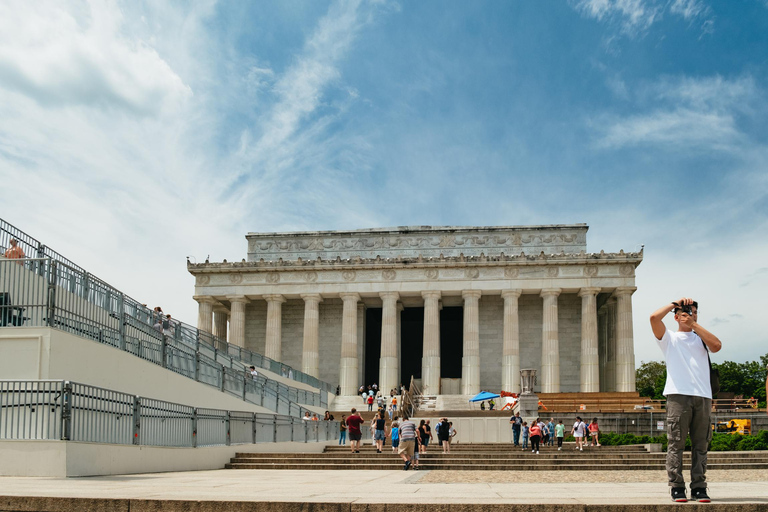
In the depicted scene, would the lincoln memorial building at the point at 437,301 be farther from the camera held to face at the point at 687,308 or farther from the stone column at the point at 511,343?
the camera held to face at the point at 687,308

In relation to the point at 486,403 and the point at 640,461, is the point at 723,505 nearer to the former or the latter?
the point at 640,461

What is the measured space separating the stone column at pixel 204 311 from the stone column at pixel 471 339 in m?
20.1

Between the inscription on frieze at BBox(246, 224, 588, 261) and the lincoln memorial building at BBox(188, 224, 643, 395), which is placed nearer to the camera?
the lincoln memorial building at BBox(188, 224, 643, 395)

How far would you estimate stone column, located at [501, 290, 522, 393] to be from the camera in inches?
2339

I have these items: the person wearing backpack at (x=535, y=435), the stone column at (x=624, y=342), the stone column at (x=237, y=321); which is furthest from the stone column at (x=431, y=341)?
the person wearing backpack at (x=535, y=435)

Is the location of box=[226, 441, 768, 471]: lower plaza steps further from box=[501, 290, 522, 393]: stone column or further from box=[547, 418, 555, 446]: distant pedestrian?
box=[501, 290, 522, 393]: stone column

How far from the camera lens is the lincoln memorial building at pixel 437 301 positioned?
5969cm

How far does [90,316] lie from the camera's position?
21312mm

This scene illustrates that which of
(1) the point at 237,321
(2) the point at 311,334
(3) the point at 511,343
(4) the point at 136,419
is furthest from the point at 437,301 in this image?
(4) the point at 136,419

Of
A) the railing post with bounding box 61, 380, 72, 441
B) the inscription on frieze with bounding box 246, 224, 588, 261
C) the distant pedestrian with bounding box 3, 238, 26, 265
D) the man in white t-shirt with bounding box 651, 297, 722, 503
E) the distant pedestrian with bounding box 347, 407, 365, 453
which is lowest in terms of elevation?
the distant pedestrian with bounding box 347, 407, 365, 453

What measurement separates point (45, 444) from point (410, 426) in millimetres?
10674

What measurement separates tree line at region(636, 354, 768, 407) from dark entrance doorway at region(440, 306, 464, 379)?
34.1m

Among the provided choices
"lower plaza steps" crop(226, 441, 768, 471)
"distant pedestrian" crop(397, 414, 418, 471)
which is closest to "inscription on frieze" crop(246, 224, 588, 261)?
"lower plaza steps" crop(226, 441, 768, 471)

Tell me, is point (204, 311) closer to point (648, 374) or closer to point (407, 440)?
point (407, 440)
